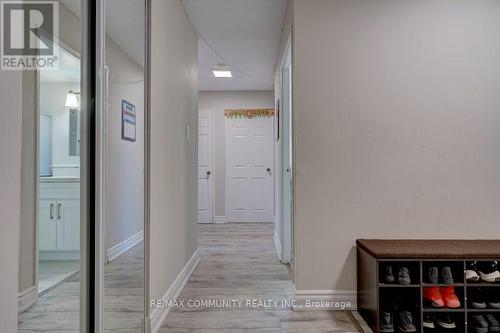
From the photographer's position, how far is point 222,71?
15.1 ft

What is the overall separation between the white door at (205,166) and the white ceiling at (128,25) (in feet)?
13.5

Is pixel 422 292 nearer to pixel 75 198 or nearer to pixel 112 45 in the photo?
pixel 75 198

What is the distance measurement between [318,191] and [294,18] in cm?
128

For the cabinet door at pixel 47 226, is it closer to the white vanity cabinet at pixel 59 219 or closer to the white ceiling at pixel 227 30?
the white vanity cabinet at pixel 59 219

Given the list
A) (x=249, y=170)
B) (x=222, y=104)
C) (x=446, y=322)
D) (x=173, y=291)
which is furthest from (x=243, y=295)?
(x=222, y=104)

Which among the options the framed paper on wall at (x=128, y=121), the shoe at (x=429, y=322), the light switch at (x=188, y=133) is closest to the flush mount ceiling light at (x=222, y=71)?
the light switch at (x=188, y=133)

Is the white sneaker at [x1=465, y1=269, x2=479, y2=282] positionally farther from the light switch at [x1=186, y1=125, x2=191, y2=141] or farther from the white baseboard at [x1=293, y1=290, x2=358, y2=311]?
the light switch at [x1=186, y1=125, x2=191, y2=141]

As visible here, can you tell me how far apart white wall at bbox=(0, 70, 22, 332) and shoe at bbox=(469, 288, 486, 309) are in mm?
2326

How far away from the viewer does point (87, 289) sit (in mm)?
1400

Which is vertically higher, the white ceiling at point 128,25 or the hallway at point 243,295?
the white ceiling at point 128,25

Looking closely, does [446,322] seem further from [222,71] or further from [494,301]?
[222,71]

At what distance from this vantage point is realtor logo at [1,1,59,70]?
37.1 inches

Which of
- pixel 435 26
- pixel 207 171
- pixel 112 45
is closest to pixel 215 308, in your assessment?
pixel 112 45

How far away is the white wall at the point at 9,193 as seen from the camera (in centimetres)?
86
